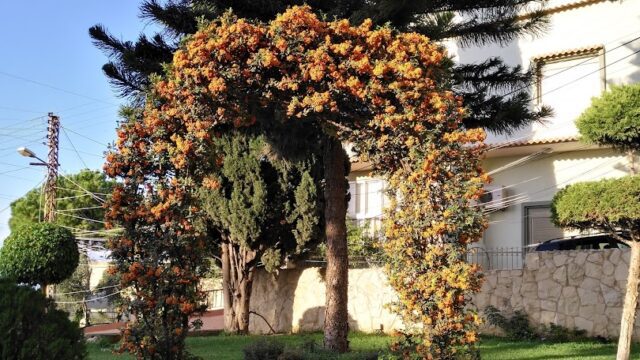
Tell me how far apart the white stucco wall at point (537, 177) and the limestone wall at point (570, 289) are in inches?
124

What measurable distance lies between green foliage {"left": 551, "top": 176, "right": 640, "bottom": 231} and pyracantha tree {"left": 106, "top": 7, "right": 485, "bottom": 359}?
5.93 ft

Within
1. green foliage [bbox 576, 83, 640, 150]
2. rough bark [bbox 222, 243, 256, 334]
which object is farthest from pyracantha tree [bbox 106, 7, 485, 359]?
rough bark [bbox 222, 243, 256, 334]

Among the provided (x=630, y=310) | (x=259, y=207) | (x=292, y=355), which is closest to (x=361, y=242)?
(x=259, y=207)

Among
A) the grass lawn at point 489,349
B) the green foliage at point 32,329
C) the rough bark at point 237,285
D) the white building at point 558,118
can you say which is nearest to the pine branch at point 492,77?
the white building at point 558,118

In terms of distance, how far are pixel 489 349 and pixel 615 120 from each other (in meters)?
4.09

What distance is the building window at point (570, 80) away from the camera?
1466cm

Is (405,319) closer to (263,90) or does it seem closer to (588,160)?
(263,90)

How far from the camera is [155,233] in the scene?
7.04 meters

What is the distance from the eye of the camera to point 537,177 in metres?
15.2

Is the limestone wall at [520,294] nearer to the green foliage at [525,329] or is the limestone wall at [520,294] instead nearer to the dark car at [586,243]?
the green foliage at [525,329]

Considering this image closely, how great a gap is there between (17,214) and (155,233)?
105ft

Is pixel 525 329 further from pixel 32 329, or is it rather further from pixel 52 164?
pixel 52 164

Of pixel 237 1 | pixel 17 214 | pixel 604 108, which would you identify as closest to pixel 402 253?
pixel 604 108

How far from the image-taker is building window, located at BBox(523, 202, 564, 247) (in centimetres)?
1491
